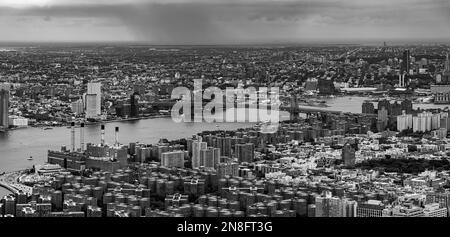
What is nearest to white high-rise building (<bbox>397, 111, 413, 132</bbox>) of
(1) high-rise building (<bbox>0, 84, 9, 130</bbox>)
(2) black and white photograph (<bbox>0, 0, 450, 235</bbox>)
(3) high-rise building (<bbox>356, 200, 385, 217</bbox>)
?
(2) black and white photograph (<bbox>0, 0, 450, 235</bbox>)

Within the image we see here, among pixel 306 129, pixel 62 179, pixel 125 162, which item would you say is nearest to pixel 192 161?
pixel 125 162

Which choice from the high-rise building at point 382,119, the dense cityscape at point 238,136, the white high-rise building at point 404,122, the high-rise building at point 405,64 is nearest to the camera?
the dense cityscape at point 238,136

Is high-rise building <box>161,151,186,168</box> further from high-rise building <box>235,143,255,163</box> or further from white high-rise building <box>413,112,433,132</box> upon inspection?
white high-rise building <box>413,112,433,132</box>

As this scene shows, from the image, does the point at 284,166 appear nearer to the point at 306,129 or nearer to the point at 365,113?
the point at 306,129

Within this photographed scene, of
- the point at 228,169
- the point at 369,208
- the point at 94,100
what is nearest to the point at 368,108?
the point at 94,100

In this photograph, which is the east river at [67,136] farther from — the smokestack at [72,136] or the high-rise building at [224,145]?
the high-rise building at [224,145]

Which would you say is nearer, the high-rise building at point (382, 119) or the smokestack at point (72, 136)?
the smokestack at point (72, 136)

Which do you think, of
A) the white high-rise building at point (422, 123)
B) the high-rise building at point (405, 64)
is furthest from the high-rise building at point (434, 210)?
the white high-rise building at point (422, 123)
